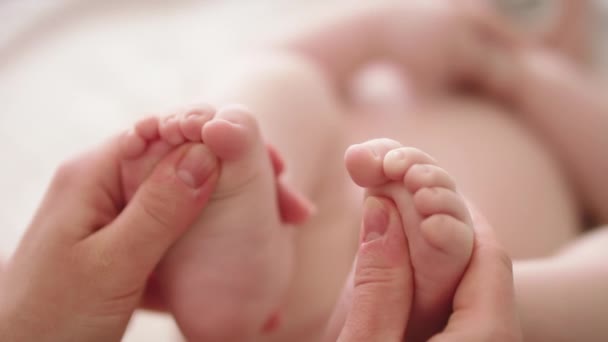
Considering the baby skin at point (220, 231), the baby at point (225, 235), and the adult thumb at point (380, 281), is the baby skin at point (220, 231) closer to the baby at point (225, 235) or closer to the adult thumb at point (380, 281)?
the baby at point (225, 235)

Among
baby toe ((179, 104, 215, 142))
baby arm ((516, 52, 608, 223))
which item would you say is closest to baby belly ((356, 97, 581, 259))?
baby arm ((516, 52, 608, 223))

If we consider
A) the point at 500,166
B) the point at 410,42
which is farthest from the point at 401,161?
the point at 410,42

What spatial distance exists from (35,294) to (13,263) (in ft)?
0.18

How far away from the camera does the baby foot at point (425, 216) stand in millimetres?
476

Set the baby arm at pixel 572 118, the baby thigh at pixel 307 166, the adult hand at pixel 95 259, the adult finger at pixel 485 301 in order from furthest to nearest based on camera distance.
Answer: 1. the baby arm at pixel 572 118
2. the baby thigh at pixel 307 166
3. the adult hand at pixel 95 259
4. the adult finger at pixel 485 301

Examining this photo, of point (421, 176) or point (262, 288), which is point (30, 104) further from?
point (421, 176)

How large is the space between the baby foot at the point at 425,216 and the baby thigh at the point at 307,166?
230 millimetres

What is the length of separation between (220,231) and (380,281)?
184 millimetres

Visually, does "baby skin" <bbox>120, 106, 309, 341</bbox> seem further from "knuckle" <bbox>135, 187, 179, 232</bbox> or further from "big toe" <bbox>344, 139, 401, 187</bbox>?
"big toe" <bbox>344, 139, 401, 187</bbox>

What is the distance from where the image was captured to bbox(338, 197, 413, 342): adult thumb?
483mm

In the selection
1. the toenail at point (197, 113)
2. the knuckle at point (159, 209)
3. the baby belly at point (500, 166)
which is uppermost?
the toenail at point (197, 113)

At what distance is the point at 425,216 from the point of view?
483mm

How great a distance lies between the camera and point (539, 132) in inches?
41.1

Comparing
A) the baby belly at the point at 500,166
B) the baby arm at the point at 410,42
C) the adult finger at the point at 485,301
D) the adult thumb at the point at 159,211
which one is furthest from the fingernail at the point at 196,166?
the baby arm at the point at 410,42
